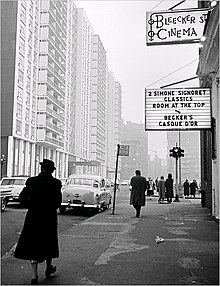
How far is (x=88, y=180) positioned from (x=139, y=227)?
6.30 m

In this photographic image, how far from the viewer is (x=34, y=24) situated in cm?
6084

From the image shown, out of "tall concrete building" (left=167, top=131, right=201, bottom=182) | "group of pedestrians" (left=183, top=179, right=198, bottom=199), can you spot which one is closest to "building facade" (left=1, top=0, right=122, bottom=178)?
"tall concrete building" (left=167, top=131, right=201, bottom=182)

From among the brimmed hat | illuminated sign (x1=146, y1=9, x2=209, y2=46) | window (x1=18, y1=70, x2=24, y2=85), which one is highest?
window (x1=18, y1=70, x2=24, y2=85)

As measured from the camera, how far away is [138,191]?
46.2ft

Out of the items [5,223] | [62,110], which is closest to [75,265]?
[5,223]

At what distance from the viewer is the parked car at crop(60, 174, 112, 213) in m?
16.0

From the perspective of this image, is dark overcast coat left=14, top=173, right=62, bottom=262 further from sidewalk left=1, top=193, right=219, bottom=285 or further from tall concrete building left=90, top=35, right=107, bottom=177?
tall concrete building left=90, top=35, right=107, bottom=177

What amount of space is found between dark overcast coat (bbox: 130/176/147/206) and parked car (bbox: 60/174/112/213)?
2.58 meters

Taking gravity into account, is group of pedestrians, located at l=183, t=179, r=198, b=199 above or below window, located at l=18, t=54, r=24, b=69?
below

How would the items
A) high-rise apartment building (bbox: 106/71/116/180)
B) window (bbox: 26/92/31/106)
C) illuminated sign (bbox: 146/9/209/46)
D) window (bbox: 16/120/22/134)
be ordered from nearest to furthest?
illuminated sign (bbox: 146/9/209/46), window (bbox: 16/120/22/134), window (bbox: 26/92/31/106), high-rise apartment building (bbox: 106/71/116/180)

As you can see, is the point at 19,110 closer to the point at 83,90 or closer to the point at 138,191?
the point at 138,191

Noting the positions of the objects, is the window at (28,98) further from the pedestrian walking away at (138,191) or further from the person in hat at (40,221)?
the person in hat at (40,221)

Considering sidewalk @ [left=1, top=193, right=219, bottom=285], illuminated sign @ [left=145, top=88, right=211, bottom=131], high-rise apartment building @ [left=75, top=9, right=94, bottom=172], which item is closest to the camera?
sidewalk @ [left=1, top=193, right=219, bottom=285]

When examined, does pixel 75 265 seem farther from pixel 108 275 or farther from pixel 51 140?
pixel 51 140
